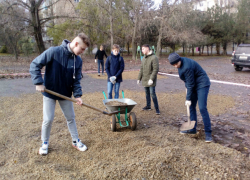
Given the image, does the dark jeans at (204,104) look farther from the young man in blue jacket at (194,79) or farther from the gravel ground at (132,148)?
the gravel ground at (132,148)

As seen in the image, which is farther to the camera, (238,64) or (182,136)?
(238,64)

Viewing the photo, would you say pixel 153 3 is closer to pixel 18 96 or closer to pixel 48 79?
pixel 18 96

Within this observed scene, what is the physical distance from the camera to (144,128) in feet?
14.7

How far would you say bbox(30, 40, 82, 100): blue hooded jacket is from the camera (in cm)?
287

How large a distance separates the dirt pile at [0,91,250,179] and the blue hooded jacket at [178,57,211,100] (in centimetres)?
99

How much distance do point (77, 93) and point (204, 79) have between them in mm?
2190

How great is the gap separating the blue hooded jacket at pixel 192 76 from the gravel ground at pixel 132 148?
99 cm

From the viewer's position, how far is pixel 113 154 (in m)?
3.25

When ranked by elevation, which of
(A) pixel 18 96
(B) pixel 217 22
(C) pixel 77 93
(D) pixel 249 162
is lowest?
(D) pixel 249 162

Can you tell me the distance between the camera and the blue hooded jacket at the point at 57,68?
2.87 meters

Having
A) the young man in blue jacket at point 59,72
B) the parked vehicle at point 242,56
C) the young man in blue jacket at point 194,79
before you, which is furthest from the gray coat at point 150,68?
the parked vehicle at point 242,56

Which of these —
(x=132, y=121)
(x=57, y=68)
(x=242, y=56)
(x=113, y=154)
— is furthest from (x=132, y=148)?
(x=242, y=56)

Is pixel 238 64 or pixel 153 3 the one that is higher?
pixel 153 3

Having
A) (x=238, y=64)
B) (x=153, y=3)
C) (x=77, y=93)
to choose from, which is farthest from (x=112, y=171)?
(x=153, y=3)
